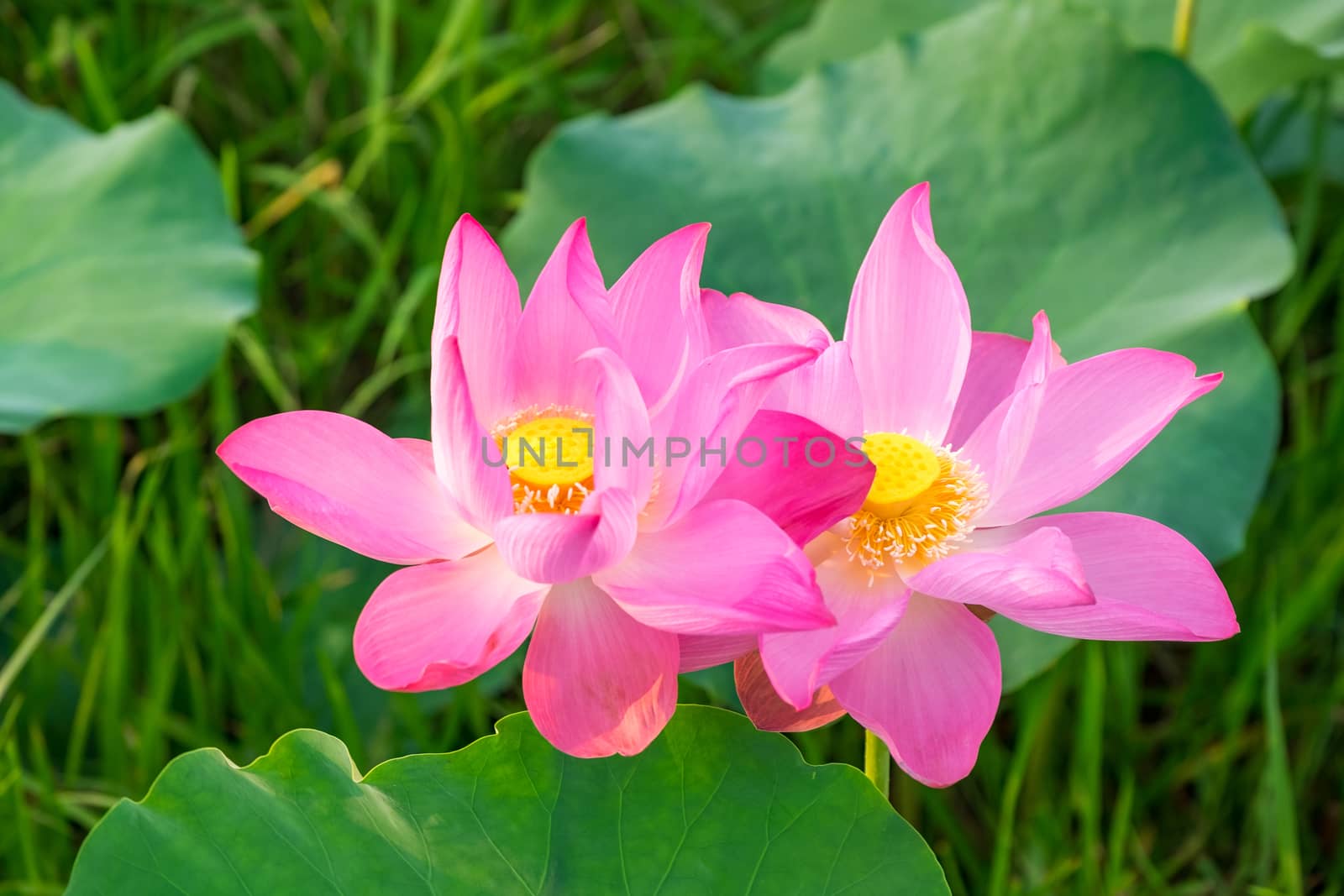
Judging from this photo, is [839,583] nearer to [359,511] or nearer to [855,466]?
[855,466]

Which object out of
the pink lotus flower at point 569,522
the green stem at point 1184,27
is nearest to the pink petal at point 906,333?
the pink lotus flower at point 569,522

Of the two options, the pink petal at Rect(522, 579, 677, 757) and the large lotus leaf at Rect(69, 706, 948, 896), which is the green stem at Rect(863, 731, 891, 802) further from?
the pink petal at Rect(522, 579, 677, 757)

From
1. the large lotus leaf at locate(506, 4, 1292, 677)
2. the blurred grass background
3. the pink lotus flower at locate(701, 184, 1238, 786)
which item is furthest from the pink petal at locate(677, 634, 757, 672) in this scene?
the large lotus leaf at locate(506, 4, 1292, 677)

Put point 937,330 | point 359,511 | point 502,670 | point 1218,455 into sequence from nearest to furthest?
point 359,511 → point 937,330 → point 1218,455 → point 502,670

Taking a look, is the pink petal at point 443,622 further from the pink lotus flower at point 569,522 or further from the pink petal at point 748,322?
the pink petal at point 748,322

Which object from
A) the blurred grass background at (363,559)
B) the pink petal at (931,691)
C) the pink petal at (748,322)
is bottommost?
the blurred grass background at (363,559)

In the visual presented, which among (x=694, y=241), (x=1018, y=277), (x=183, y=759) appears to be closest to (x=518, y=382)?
(x=694, y=241)
